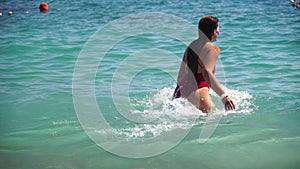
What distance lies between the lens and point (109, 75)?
1009 cm

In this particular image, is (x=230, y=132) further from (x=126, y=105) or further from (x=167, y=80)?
(x=167, y=80)

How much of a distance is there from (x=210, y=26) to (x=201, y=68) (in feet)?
2.16

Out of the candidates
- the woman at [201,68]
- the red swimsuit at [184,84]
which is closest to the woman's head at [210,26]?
the woman at [201,68]

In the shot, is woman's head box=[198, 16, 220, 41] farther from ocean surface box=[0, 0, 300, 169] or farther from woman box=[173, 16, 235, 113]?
ocean surface box=[0, 0, 300, 169]

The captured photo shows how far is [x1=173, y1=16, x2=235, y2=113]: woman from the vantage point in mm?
6559

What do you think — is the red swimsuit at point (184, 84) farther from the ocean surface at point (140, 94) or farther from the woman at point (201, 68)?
the ocean surface at point (140, 94)

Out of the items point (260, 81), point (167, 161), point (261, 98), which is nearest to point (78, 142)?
point (167, 161)

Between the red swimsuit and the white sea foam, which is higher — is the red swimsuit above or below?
above

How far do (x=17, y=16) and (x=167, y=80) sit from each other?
10027mm

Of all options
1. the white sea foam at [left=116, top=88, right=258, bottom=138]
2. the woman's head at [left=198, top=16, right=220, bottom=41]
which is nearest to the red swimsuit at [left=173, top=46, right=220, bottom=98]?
the white sea foam at [left=116, top=88, right=258, bottom=138]

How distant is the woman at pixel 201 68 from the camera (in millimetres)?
6559

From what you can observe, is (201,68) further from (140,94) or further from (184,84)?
(140,94)

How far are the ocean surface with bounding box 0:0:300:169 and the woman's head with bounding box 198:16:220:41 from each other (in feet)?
3.90

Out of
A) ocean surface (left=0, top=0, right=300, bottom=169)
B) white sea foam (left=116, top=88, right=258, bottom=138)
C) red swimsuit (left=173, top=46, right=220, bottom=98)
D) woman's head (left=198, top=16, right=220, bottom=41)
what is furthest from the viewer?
red swimsuit (left=173, top=46, right=220, bottom=98)
